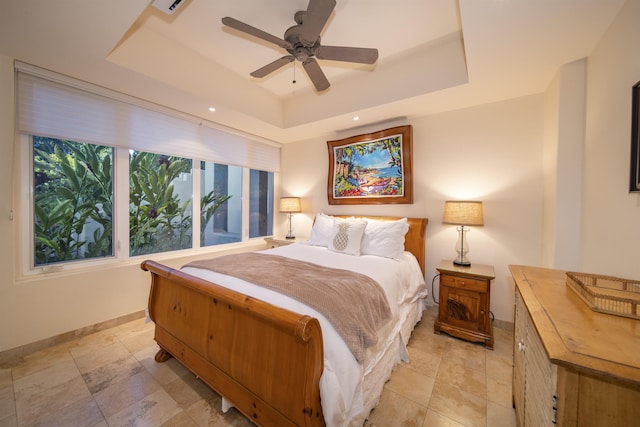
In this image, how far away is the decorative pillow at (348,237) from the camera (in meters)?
2.67

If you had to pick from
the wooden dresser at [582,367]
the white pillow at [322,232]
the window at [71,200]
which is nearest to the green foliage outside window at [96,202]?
the window at [71,200]

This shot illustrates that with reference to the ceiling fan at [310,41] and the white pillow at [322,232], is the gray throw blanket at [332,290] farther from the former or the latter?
the ceiling fan at [310,41]

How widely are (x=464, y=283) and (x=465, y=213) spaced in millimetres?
686

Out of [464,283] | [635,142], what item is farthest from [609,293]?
[464,283]

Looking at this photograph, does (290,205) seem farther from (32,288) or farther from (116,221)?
(32,288)

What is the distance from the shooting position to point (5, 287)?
1938 millimetres

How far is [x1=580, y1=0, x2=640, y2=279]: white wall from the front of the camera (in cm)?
126

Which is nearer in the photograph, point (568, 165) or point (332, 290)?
point (332, 290)

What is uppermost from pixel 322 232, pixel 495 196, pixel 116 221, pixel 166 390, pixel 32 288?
pixel 495 196

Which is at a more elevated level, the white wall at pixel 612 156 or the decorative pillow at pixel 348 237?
the white wall at pixel 612 156

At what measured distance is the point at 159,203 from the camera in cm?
296

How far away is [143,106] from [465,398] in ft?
13.1

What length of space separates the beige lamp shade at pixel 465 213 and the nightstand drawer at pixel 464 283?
549 mm

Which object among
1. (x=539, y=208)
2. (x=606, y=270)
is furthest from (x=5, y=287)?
(x=539, y=208)
